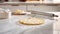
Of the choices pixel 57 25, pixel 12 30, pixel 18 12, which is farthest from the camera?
pixel 18 12

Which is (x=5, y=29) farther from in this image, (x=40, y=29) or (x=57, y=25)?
(x=57, y=25)

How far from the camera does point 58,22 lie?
0.70 meters

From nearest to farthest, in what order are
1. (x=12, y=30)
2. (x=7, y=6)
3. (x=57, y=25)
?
(x=12, y=30) < (x=57, y=25) < (x=7, y=6)

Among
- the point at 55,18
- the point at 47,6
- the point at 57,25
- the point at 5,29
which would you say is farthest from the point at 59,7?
the point at 5,29

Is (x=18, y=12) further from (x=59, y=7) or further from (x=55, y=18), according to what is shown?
(x=59, y=7)

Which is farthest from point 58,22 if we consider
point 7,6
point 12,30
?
point 7,6

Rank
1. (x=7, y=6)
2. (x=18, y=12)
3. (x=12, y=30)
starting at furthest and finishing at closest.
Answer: (x=7, y=6), (x=18, y=12), (x=12, y=30)

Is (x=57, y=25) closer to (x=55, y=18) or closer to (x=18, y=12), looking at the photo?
(x=55, y=18)

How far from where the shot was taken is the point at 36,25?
0.61 metres

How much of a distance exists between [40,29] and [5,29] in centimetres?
17

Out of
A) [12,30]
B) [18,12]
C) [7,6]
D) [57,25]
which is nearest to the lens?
[12,30]

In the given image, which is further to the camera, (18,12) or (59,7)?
(59,7)

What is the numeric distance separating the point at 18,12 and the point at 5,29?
1.12 feet

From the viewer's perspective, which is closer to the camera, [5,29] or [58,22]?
[5,29]
